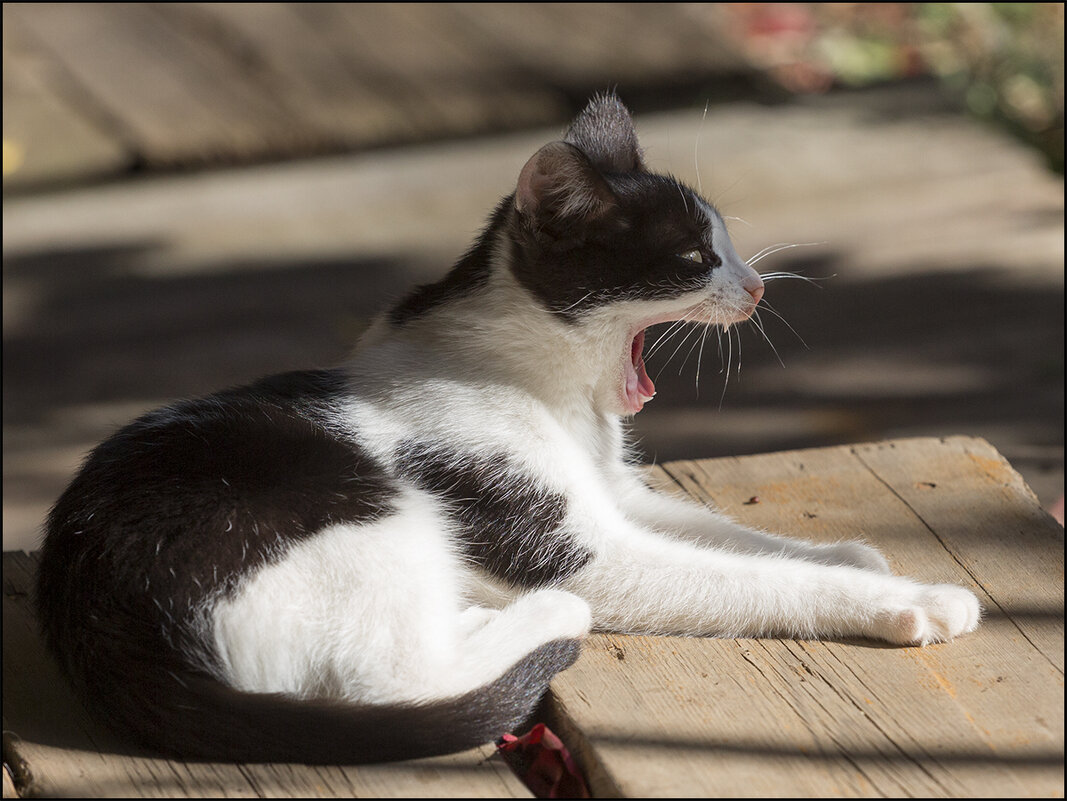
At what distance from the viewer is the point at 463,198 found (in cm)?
534

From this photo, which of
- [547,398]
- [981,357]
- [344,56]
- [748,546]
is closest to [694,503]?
[748,546]

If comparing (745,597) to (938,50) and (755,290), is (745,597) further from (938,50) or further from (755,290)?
(938,50)

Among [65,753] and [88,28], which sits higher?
[88,28]

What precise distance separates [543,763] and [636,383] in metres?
0.73

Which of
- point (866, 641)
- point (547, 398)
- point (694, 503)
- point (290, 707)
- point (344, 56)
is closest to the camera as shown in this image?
point (290, 707)

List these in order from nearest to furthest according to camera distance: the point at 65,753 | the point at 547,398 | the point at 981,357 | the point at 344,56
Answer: the point at 65,753 → the point at 547,398 → the point at 981,357 → the point at 344,56

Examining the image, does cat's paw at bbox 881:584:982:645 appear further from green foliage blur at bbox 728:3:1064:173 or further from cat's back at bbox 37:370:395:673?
green foliage blur at bbox 728:3:1064:173

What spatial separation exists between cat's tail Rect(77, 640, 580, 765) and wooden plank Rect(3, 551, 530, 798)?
2 centimetres

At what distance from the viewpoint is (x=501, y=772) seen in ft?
6.15

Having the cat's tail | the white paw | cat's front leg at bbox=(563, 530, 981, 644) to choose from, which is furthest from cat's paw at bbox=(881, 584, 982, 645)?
the cat's tail

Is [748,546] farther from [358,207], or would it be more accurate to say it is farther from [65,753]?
[358,207]

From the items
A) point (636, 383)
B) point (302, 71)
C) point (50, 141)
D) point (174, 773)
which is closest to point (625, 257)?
point (636, 383)

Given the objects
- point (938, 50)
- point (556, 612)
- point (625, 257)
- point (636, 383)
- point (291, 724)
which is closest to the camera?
point (291, 724)

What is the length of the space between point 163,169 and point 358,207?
86 cm
